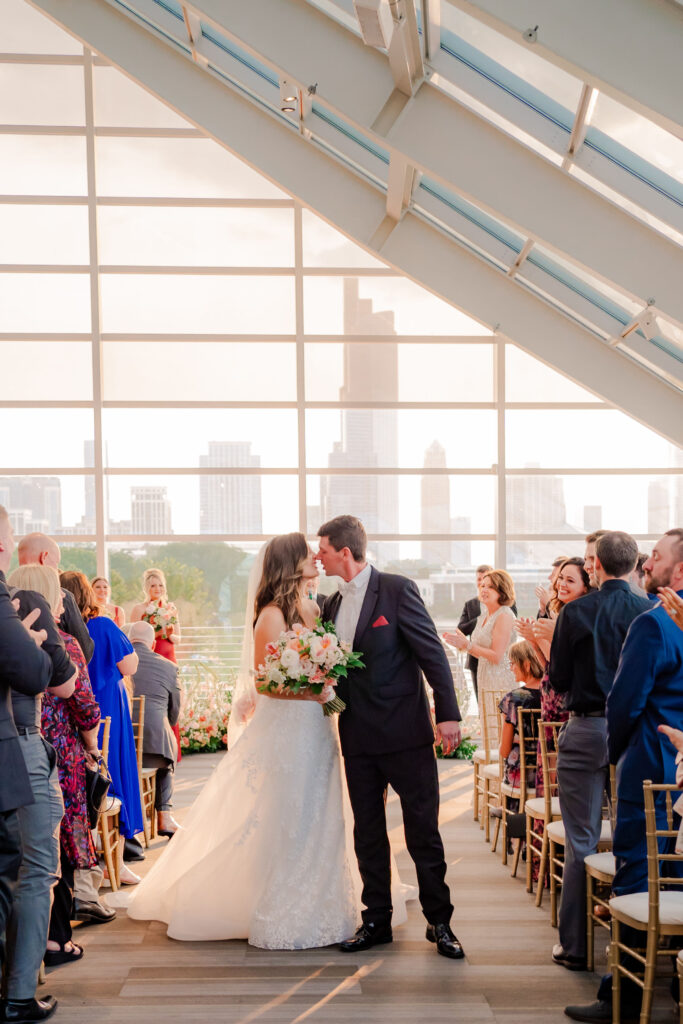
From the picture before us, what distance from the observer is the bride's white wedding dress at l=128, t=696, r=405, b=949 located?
4387 mm

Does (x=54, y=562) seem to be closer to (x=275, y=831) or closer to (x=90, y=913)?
(x=275, y=831)

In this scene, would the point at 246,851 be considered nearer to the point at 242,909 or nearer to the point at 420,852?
the point at 242,909

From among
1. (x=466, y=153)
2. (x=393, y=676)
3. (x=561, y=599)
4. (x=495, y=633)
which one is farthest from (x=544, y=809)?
(x=466, y=153)

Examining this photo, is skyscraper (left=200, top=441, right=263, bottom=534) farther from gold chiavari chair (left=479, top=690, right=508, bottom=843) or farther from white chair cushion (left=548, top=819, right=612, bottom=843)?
white chair cushion (left=548, top=819, right=612, bottom=843)

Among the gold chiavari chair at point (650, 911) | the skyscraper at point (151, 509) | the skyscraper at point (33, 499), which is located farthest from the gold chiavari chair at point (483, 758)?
the skyscraper at point (33, 499)

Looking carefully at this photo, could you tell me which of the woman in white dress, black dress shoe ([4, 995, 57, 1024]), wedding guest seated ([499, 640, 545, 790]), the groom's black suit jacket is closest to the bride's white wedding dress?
the groom's black suit jacket

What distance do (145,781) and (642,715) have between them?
3.77m

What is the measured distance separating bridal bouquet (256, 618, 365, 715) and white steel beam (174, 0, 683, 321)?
2.90 m

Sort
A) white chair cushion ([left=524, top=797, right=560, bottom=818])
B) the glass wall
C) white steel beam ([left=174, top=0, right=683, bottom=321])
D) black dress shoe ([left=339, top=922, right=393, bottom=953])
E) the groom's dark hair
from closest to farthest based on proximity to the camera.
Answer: black dress shoe ([left=339, top=922, right=393, bottom=953]), the groom's dark hair, white chair cushion ([left=524, top=797, right=560, bottom=818]), white steel beam ([left=174, top=0, right=683, bottom=321]), the glass wall

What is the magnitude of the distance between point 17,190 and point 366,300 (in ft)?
13.4

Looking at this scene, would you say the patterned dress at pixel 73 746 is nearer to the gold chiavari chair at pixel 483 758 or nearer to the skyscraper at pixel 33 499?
the gold chiavari chair at pixel 483 758

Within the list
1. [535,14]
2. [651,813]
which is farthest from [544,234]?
[651,813]

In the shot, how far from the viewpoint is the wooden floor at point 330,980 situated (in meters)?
3.69

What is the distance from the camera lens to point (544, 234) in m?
5.80
